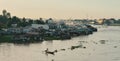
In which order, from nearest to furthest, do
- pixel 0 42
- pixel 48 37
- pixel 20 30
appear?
pixel 0 42 → pixel 48 37 → pixel 20 30

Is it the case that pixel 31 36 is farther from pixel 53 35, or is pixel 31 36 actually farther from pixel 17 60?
pixel 17 60

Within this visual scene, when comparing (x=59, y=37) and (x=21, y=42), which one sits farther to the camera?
(x=59, y=37)

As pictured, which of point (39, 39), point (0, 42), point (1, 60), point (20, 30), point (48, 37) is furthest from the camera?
point (20, 30)

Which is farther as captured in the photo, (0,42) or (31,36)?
(31,36)

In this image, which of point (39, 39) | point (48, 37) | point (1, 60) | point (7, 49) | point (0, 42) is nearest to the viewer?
point (1, 60)

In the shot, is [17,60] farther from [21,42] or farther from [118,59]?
[21,42]

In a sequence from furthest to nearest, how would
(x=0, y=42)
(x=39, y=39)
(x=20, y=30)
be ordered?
(x=20, y=30), (x=39, y=39), (x=0, y=42)

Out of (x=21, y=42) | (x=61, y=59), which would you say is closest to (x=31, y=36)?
(x=21, y=42)

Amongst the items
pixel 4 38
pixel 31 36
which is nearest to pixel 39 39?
pixel 31 36

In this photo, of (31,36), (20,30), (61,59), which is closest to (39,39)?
(31,36)
